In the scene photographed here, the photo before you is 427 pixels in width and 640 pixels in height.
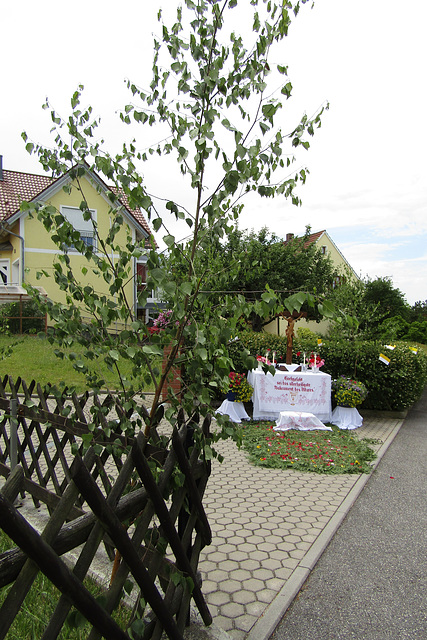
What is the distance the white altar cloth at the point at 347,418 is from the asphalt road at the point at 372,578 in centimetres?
308

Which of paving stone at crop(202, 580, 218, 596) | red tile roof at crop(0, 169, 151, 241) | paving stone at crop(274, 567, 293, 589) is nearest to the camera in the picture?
paving stone at crop(202, 580, 218, 596)

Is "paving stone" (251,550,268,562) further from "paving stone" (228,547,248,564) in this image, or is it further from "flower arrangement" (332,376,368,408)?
"flower arrangement" (332,376,368,408)

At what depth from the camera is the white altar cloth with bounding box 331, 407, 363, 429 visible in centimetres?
878

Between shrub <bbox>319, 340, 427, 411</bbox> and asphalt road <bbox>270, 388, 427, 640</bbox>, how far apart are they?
401 centimetres

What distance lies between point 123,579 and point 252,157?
1.93 metres

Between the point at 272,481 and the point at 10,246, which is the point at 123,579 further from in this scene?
the point at 10,246

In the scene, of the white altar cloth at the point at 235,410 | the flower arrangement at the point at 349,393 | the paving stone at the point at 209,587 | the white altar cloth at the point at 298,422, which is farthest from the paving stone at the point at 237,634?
the flower arrangement at the point at 349,393

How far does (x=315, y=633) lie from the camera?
2859mm

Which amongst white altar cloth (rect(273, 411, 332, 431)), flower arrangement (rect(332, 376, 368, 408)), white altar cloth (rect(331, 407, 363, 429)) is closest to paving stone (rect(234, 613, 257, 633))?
white altar cloth (rect(273, 411, 332, 431))

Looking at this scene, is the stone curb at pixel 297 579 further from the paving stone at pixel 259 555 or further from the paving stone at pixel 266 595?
the paving stone at pixel 259 555

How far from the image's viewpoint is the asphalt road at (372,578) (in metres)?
2.92

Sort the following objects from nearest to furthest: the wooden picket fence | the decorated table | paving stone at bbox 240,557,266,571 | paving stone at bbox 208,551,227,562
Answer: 1. the wooden picket fence
2. paving stone at bbox 240,557,266,571
3. paving stone at bbox 208,551,227,562
4. the decorated table

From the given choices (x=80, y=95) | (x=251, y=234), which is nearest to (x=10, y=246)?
(x=251, y=234)

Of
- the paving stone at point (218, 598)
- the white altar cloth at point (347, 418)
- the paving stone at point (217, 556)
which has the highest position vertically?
the paving stone at point (218, 598)
